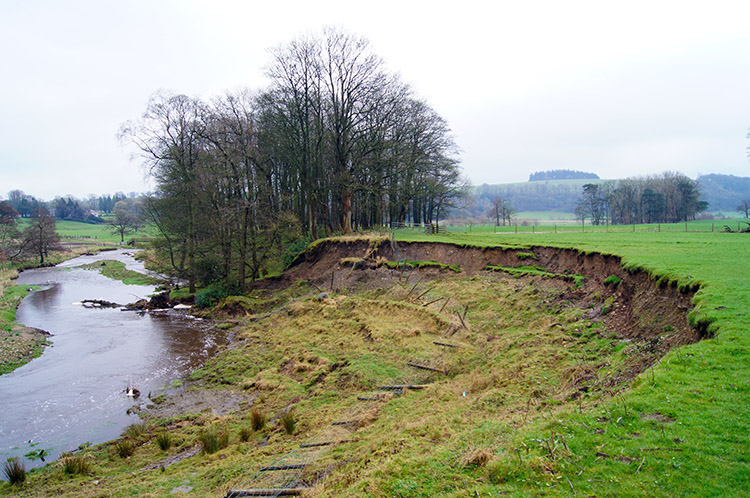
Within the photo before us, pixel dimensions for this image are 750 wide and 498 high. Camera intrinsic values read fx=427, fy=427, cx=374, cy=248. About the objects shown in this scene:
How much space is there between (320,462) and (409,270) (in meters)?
20.4

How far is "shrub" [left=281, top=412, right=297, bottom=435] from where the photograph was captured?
11016 millimetres

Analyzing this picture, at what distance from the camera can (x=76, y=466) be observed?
32.3 ft

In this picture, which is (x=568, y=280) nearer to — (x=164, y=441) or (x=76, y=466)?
(x=164, y=441)

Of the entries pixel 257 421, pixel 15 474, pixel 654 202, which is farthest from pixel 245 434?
pixel 654 202

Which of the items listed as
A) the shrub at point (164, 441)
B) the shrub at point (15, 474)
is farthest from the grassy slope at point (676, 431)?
the shrub at point (15, 474)

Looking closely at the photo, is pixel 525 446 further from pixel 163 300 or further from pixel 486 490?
pixel 163 300

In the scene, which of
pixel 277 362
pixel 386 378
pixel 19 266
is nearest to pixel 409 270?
pixel 277 362

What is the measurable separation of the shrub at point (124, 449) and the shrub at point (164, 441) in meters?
0.62

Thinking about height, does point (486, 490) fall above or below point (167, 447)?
above

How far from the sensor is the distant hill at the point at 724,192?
503ft

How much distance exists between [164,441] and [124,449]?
36.3 inches

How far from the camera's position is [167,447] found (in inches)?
433

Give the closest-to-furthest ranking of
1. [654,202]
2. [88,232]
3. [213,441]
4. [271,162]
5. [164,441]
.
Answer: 1. [213,441]
2. [164,441]
3. [271,162]
4. [654,202]
5. [88,232]

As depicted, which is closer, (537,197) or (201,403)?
(201,403)
